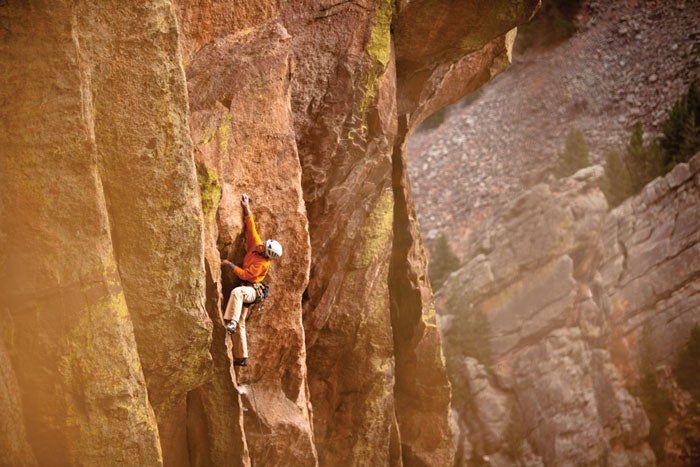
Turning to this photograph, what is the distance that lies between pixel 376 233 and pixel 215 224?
540 centimetres

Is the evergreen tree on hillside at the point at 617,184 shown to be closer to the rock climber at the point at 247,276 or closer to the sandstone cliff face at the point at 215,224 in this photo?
the sandstone cliff face at the point at 215,224

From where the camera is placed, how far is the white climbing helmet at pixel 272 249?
543 inches

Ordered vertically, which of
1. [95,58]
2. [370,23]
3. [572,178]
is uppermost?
[572,178]

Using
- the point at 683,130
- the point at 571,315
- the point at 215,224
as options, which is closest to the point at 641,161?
the point at 683,130

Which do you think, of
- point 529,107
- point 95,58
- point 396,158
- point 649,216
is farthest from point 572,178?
point 95,58

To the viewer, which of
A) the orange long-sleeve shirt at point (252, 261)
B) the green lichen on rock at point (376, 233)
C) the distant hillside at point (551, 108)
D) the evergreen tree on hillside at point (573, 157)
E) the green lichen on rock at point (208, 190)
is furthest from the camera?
the distant hillside at point (551, 108)

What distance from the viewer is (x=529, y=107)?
5112cm

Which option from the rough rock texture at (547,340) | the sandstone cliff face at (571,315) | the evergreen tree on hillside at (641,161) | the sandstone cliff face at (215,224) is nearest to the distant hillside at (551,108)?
the evergreen tree on hillside at (641,161)

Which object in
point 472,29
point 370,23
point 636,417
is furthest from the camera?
point 636,417

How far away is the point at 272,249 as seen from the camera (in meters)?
13.8

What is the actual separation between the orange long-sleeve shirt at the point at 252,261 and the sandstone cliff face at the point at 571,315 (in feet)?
69.6

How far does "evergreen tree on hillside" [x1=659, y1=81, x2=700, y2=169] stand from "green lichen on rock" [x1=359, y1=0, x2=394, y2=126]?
27.4 metres

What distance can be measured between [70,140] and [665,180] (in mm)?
33082

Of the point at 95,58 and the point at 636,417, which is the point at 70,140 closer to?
the point at 95,58
